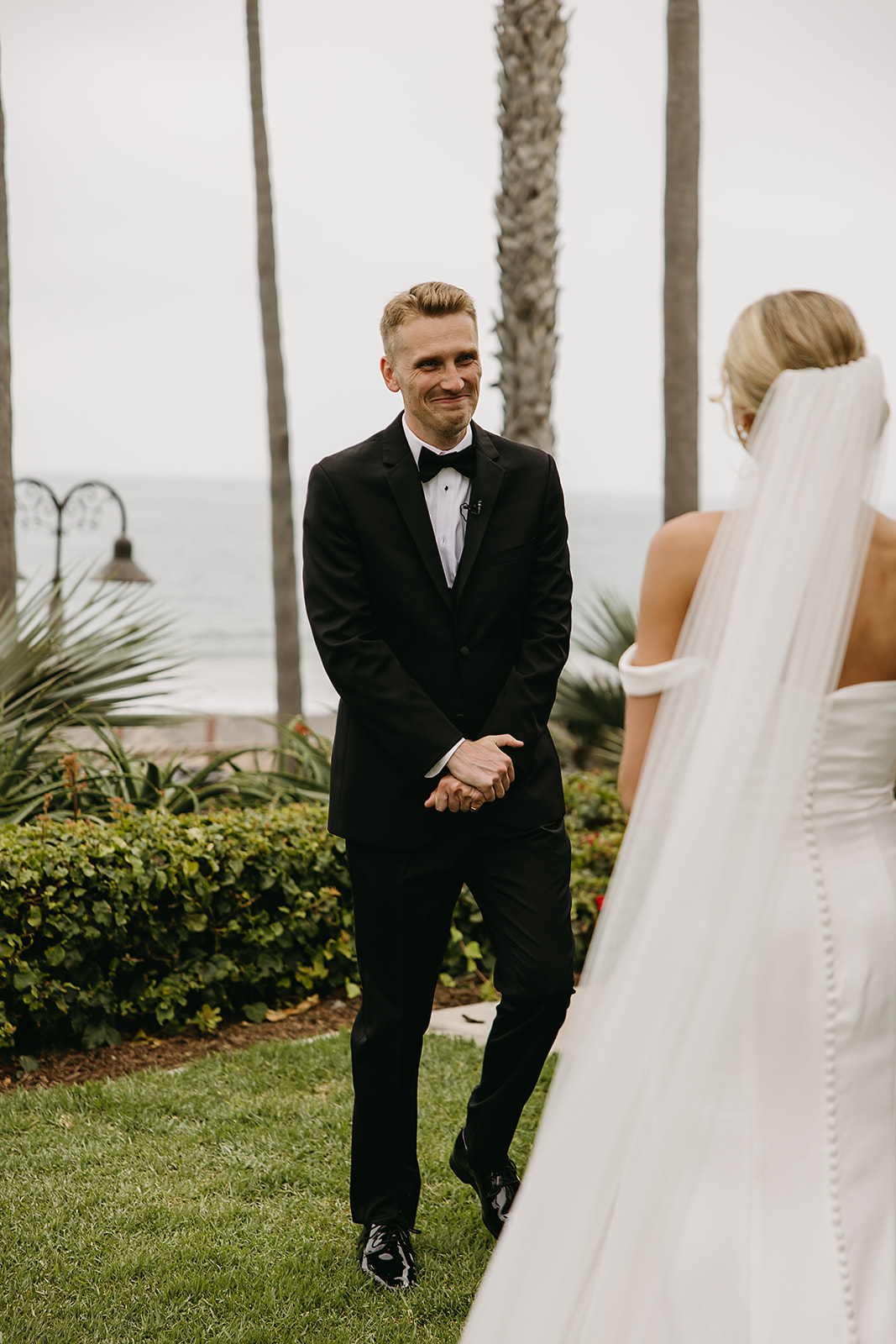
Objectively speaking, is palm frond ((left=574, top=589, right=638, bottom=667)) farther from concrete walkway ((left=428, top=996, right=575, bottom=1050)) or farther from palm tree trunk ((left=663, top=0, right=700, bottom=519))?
concrete walkway ((left=428, top=996, right=575, bottom=1050))

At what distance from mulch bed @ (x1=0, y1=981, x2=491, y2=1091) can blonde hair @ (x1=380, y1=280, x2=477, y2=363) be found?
3.00 m

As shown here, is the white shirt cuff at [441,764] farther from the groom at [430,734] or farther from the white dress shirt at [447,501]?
the white dress shirt at [447,501]

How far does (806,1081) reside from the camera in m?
1.95

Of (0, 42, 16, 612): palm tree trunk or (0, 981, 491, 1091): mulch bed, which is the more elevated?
(0, 42, 16, 612): palm tree trunk

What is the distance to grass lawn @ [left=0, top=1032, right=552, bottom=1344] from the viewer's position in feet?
9.20

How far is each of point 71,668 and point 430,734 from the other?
425cm

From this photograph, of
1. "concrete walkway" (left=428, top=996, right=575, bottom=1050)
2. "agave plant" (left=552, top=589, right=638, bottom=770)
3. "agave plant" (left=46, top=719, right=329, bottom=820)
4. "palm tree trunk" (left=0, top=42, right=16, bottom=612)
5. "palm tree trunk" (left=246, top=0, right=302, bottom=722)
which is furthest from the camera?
"palm tree trunk" (left=246, top=0, right=302, bottom=722)

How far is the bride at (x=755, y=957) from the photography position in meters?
1.87

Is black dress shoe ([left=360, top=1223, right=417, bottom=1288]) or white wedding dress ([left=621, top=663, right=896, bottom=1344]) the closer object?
white wedding dress ([left=621, top=663, right=896, bottom=1344])

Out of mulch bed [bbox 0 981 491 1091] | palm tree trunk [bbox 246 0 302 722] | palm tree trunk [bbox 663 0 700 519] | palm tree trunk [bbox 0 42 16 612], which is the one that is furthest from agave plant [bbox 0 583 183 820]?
palm tree trunk [bbox 663 0 700 519]

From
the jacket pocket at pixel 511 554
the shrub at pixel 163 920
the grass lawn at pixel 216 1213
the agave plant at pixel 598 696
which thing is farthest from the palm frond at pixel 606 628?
the jacket pocket at pixel 511 554

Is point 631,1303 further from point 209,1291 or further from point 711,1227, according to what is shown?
point 209,1291

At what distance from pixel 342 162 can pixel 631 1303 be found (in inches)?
2066

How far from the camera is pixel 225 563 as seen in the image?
6656 cm
